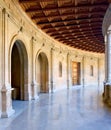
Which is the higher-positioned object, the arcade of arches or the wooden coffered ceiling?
the wooden coffered ceiling

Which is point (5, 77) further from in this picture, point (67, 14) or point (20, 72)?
point (67, 14)

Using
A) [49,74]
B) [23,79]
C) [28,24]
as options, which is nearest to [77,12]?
[28,24]

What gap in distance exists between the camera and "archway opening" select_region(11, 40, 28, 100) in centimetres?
1041

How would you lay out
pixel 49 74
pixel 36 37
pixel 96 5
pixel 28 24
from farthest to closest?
pixel 49 74 < pixel 36 37 < pixel 28 24 < pixel 96 5

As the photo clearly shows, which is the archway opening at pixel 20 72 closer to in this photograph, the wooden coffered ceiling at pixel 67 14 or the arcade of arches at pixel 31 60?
the arcade of arches at pixel 31 60

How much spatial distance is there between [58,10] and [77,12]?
94 centimetres

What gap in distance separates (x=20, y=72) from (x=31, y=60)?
92 cm

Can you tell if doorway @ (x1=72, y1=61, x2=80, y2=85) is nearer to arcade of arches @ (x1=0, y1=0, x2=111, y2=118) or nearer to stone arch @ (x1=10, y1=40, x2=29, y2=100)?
arcade of arches @ (x1=0, y1=0, x2=111, y2=118)

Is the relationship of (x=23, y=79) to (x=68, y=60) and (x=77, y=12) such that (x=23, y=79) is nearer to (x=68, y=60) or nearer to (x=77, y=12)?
(x=77, y=12)

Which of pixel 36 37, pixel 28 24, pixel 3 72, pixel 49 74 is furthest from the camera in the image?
pixel 49 74

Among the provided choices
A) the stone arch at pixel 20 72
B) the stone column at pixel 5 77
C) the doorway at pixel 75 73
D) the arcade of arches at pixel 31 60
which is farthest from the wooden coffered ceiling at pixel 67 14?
the doorway at pixel 75 73

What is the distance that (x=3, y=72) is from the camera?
685 cm

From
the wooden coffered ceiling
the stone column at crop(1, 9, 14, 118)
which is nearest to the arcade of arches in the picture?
the stone column at crop(1, 9, 14, 118)

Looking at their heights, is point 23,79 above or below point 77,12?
below
